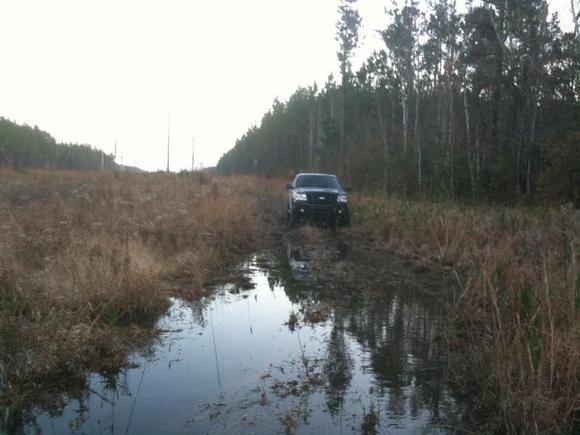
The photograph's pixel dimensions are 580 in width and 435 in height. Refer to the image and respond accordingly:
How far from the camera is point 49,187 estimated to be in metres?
22.1

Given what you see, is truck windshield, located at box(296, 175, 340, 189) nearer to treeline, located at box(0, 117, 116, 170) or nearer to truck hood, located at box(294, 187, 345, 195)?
truck hood, located at box(294, 187, 345, 195)

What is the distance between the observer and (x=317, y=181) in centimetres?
1759

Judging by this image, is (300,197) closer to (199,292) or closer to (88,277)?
(199,292)

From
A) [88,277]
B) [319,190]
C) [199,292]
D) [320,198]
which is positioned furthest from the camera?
[319,190]

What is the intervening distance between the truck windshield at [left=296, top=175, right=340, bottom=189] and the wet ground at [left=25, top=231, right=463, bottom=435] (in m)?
9.39

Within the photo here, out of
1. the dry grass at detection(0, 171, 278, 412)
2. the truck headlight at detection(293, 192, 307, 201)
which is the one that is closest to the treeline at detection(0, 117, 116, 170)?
the truck headlight at detection(293, 192, 307, 201)

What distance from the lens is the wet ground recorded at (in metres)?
3.82

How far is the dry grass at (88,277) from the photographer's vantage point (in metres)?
4.51

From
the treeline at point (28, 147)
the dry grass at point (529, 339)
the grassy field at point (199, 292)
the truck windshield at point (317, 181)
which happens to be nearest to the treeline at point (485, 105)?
the truck windshield at point (317, 181)

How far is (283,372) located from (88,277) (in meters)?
2.96

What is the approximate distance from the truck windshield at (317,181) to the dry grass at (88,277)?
5.13 m

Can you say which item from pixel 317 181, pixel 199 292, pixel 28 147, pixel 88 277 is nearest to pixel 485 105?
pixel 317 181

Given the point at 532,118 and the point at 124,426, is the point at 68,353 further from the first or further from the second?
the point at 532,118

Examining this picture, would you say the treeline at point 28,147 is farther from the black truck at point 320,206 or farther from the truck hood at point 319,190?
the black truck at point 320,206
